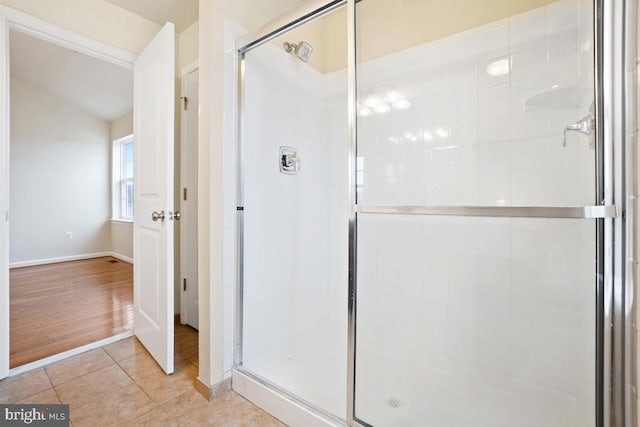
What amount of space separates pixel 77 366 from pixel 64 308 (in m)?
1.24

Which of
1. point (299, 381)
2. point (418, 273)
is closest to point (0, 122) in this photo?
point (299, 381)

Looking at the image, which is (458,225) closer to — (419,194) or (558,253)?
(419,194)

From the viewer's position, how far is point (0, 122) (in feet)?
5.20

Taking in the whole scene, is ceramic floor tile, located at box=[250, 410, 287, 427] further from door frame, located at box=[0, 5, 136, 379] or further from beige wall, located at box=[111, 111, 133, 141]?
beige wall, located at box=[111, 111, 133, 141]

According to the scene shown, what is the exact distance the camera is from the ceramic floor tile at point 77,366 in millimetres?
1673

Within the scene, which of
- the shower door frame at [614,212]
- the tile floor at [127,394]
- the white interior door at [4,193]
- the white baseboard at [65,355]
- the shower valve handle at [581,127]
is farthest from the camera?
the white baseboard at [65,355]

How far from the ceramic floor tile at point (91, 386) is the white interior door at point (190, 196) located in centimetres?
70

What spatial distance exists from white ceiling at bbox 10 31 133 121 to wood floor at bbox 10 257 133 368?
2459 mm

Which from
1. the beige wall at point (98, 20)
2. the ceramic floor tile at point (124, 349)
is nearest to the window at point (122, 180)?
the beige wall at point (98, 20)

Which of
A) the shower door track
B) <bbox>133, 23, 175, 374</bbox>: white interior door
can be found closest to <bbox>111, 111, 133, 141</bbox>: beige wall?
<bbox>133, 23, 175, 374</bbox>: white interior door

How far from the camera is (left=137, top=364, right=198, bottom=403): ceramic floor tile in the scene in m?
1.54

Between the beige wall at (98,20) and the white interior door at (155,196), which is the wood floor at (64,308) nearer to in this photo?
the white interior door at (155,196)

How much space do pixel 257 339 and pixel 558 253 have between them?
1621 millimetres

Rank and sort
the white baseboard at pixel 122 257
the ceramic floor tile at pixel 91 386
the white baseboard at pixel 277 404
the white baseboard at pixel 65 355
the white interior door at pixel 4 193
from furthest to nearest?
1. the white baseboard at pixel 122 257
2. the white baseboard at pixel 65 355
3. the white interior door at pixel 4 193
4. the ceramic floor tile at pixel 91 386
5. the white baseboard at pixel 277 404
